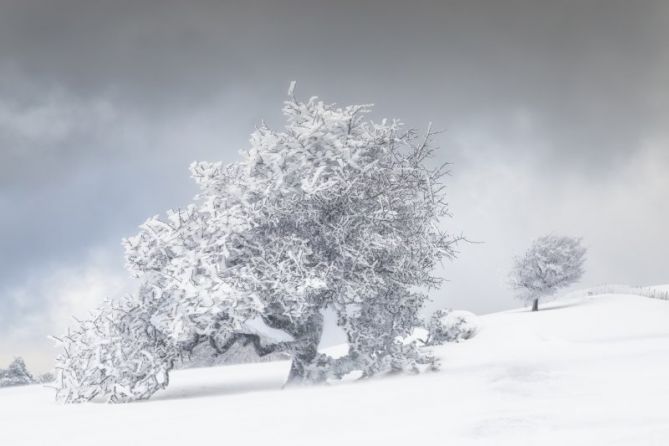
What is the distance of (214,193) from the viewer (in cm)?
1226

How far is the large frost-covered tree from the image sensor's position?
11477mm

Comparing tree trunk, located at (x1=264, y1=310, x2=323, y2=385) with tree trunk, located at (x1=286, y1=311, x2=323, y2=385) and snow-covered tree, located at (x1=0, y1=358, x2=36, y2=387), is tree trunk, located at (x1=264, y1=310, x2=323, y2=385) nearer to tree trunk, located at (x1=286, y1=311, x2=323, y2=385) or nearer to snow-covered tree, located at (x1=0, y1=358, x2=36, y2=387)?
tree trunk, located at (x1=286, y1=311, x2=323, y2=385)

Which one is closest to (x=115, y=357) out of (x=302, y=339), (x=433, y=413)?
(x=302, y=339)

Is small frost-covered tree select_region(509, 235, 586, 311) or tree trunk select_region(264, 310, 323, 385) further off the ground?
small frost-covered tree select_region(509, 235, 586, 311)

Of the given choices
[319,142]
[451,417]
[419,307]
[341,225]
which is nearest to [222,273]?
[341,225]

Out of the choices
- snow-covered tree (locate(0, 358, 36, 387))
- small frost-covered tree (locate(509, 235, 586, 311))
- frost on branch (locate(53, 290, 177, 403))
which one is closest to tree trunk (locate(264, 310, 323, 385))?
frost on branch (locate(53, 290, 177, 403))

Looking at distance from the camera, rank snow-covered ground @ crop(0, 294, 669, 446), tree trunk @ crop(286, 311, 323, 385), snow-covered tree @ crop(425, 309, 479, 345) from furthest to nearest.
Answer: snow-covered tree @ crop(425, 309, 479, 345), tree trunk @ crop(286, 311, 323, 385), snow-covered ground @ crop(0, 294, 669, 446)

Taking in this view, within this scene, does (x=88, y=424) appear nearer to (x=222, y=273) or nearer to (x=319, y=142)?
(x=222, y=273)

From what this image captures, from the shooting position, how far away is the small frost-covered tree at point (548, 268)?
131ft

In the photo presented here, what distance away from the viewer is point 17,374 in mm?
30875

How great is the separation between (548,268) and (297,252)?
106 ft

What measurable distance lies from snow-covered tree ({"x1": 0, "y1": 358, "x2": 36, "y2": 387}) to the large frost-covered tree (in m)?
20.9

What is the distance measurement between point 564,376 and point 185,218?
779 cm

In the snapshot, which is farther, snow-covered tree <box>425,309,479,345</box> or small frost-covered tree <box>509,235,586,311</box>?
small frost-covered tree <box>509,235,586,311</box>
